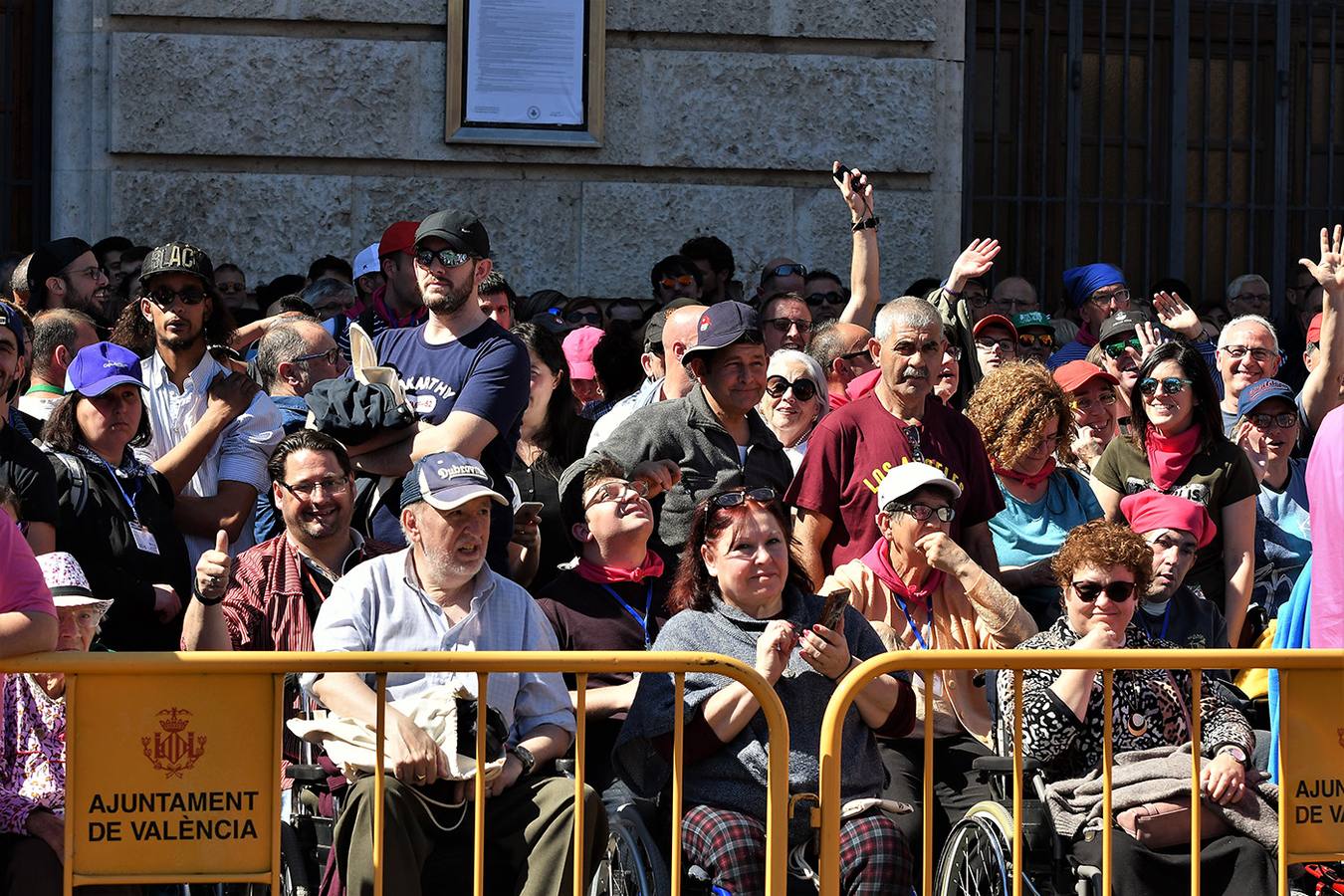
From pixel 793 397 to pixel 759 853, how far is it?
279 centimetres

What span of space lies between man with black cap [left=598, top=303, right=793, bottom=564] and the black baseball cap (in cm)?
87

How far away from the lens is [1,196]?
402 inches

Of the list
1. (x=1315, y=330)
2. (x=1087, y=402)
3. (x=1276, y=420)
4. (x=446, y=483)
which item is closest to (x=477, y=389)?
→ (x=446, y=483)

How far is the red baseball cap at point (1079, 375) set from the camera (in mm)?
8234

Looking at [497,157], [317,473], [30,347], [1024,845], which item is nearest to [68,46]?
[497,157]

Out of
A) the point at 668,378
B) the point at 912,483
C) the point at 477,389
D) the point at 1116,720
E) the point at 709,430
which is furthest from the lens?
the point at 668,378

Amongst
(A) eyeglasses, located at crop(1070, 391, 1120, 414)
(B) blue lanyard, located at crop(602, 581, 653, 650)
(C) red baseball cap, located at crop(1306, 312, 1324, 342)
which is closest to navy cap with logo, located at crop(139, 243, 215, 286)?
(B) blue lanyard, located at crop(602, 581, 653, 650)

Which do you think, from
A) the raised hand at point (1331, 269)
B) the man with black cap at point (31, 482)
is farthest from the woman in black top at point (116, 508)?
the raised hand at point (1331, 269)

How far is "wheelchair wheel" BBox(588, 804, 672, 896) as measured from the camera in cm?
538

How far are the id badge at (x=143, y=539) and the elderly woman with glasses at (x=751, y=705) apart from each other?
5.75ft

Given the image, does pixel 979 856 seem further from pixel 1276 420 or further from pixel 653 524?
pixel 1276 420

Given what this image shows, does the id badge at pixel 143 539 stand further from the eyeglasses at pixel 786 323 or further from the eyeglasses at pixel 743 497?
the eyeglasses at pixel 786 323

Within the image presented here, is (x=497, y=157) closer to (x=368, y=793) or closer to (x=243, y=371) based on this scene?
(x=243, y=371)

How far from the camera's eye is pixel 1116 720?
6090mm
